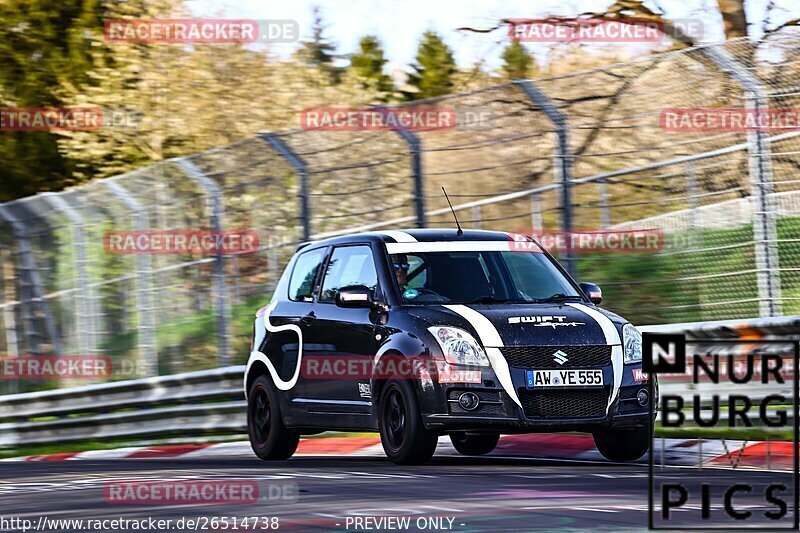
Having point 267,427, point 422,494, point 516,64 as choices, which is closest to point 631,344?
point 422,494

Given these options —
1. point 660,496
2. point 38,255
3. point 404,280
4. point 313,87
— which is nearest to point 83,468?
point 404,280

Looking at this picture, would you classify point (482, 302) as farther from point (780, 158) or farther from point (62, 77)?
point (62, 77)

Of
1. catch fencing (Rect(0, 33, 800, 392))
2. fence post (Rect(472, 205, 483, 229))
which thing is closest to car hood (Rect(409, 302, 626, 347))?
catch fencing (Rect(0, 33, 800, 392))

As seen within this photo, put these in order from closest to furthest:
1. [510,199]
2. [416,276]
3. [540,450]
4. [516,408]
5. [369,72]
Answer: [516,408] < [416,276] < [540,450] < [510,199] < [369,72]

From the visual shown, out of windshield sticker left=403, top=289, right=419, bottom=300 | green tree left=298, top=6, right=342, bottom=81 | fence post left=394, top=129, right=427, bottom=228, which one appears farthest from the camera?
green tree left=298, top=6, right=342, bottom=81

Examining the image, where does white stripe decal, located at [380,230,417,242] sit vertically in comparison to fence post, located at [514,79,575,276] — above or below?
below

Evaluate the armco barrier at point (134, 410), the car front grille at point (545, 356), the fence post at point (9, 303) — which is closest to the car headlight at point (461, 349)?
the car front grille at point (545, 356)

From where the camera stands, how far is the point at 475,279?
11.7 meters

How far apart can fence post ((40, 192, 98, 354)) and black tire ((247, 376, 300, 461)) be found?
5536 mm

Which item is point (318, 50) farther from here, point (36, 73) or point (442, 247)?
point (442, 247)

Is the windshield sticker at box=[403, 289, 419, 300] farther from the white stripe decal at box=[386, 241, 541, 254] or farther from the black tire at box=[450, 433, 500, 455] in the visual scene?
the black tire at box=[450, 433, 500, 455]

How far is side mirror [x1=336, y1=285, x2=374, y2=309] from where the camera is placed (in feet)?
37.7

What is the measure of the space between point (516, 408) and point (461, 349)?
0.52m

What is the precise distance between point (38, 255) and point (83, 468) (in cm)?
737
